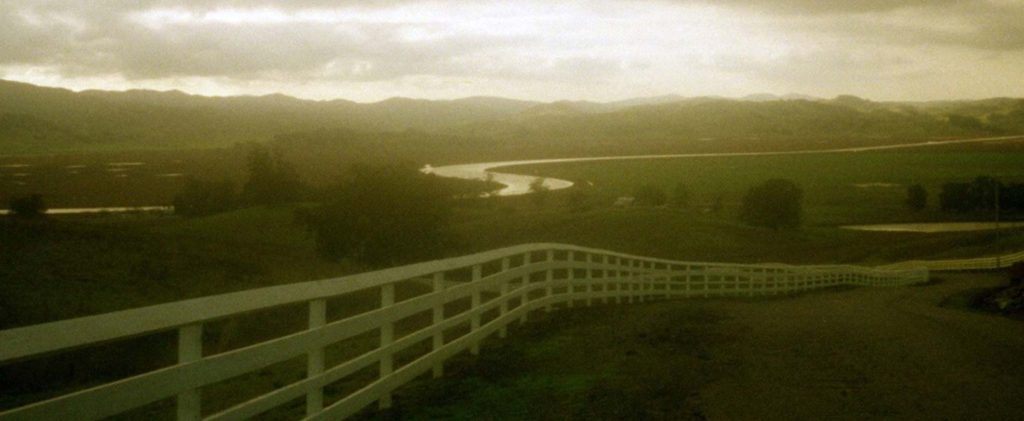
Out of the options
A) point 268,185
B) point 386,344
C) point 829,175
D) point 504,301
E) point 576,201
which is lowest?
point 576,201

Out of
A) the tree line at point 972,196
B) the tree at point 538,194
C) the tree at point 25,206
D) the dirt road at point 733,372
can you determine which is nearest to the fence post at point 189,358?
the dirt road at point 733,372

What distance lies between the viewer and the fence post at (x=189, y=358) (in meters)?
4.68

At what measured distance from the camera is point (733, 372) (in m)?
9.44

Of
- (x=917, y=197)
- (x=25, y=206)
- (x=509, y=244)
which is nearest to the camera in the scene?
(x=25, y=206)

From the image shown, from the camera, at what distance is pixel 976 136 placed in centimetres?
16412

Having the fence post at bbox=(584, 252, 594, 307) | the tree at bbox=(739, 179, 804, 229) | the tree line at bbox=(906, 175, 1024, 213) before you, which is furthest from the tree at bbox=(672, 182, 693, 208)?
the fence post at bbox=(584, 252, 594, 307)

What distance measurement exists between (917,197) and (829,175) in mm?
34108

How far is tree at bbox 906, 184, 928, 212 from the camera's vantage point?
4301 inches

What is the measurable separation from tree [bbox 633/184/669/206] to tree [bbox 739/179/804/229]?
20.1m

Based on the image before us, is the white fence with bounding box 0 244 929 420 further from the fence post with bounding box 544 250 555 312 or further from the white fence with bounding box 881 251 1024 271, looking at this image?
the white fence with bounding box 881 251 1024 271

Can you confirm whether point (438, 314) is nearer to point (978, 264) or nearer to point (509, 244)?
point (978, 264)

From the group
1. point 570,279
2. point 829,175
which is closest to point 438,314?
point 570,279

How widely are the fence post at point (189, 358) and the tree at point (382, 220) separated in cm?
5126

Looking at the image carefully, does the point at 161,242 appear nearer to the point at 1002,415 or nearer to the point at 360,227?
the point at 360,227
